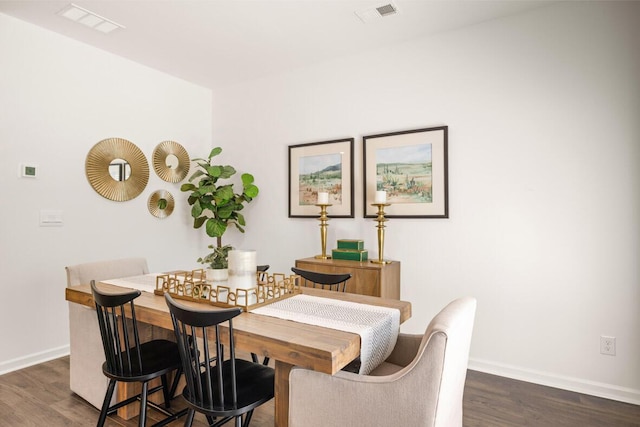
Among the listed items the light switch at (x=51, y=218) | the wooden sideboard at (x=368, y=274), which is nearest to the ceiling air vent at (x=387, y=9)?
the wooden sideboard at (x=368, y=274)

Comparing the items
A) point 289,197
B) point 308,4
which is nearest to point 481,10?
point 308,4

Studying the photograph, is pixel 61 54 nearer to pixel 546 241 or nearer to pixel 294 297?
pixel 294 297

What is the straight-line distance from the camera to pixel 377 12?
9.23 feet

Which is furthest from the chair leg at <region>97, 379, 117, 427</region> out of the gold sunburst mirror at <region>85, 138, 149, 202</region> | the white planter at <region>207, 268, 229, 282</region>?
the gold sunburst mirror at <region>85, 138, 149, 202</region>

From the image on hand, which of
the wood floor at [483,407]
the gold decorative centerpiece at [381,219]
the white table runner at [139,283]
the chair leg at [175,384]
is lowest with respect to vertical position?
the wood floor at [483,407]

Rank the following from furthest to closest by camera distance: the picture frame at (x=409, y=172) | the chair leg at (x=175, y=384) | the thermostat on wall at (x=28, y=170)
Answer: the picture frame at (x=409, y=172)
the thermostat on wall at (x=28, y=170)
the chair leg at (x=175, y=384)

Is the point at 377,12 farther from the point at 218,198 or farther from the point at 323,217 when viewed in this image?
the point at 218,198

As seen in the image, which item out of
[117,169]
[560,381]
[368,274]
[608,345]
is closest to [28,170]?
[117,169]

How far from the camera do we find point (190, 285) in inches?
83.0

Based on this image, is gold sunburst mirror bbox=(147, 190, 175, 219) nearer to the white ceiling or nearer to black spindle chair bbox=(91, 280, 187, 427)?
the white ceiling

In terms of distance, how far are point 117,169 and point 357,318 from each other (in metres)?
2.96

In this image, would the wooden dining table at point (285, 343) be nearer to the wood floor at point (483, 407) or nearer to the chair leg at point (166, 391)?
the chair leg at point (166, 391)

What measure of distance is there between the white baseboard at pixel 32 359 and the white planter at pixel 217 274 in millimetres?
2032

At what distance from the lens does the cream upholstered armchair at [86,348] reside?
2242 millimetres
